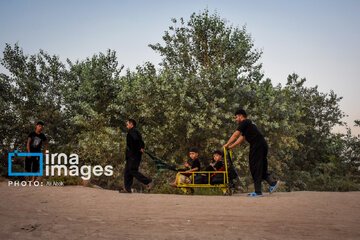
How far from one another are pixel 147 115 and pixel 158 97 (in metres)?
1.12

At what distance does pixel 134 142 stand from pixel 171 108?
654 centimetres

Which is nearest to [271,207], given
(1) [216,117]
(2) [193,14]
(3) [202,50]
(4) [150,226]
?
(4) [150,226]

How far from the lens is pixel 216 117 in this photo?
15.5 metres

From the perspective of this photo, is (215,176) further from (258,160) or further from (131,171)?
(131,171)

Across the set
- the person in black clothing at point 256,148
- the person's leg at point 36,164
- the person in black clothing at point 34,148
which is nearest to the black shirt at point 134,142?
the person in black clothing at point 256,148

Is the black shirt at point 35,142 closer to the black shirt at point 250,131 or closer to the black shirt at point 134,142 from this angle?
the black shirt at point 134,142

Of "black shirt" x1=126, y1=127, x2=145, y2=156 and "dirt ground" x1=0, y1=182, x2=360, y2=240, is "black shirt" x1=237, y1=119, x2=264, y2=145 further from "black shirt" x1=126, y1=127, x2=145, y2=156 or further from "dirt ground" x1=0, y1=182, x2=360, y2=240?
"black shirt" x1=126, y1=127, x2=145, y2=156

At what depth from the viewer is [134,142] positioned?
9242mm

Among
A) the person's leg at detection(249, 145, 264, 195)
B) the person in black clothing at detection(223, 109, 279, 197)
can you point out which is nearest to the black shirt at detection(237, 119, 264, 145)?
the person in black clothing at detection(223, 109, 279, 197)

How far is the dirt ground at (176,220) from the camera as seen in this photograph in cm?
388

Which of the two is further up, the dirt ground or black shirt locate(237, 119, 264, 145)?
black shirt locate(237, 119, 264, 145)

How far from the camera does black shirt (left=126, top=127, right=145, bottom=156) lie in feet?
30.1

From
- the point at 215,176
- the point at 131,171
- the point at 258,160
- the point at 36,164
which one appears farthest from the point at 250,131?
the point at 36,164

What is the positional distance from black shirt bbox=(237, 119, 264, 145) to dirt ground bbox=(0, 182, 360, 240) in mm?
1927
